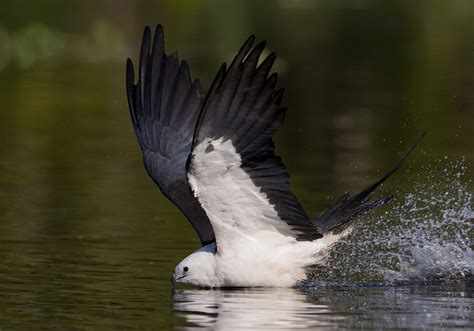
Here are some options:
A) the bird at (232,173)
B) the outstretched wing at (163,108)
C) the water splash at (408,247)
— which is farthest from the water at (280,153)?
the outstretched wing at (163,108)

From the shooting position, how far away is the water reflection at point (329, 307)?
25.0 feet

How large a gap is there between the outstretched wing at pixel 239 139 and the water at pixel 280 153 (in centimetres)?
62

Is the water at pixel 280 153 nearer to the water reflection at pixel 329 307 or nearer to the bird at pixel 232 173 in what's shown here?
the water reflection at pixel 329 307

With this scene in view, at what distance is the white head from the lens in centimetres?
868

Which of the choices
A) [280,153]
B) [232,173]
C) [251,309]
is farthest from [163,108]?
[280,153]

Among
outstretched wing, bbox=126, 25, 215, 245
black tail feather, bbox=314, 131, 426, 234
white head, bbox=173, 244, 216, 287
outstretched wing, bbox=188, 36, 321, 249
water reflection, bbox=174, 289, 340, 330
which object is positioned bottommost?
water reflection, bbox=174, 289, 340, 330

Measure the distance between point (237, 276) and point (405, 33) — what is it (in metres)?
16.2

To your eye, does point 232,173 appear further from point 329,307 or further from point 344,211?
point 344,211

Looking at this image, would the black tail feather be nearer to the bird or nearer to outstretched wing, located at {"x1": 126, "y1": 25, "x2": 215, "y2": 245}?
the bird

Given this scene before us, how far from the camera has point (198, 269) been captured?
343 inches

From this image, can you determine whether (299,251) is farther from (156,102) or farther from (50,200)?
(50,200)

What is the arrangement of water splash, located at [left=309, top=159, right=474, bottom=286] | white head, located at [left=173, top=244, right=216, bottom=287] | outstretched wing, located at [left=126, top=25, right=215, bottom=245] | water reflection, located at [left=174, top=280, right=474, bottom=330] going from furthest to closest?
outstretched wing, located at [left=126, top=25, right=215, bottom=245], water splash, located at [left=309, top=159, right=474, bottom=286], white head, located at [left=173, top=244, right=216, bottom=287], water reflection, located at [left=174, top=280, right=474, bottom=330]

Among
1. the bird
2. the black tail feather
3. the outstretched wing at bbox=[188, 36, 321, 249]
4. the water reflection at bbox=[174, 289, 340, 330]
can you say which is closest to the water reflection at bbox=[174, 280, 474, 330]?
the water reflection at bbox=[174, 289, 340, 330]

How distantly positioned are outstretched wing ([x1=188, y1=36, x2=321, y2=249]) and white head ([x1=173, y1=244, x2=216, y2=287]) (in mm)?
484
